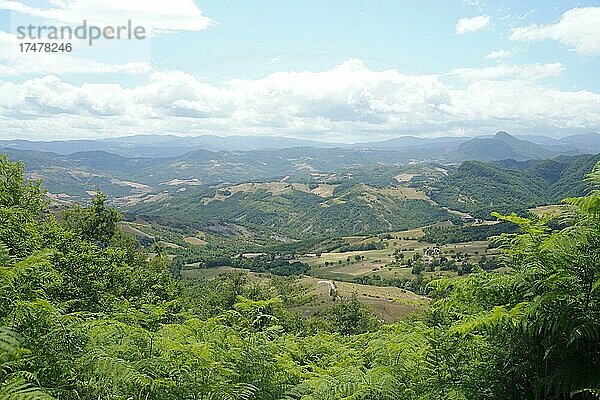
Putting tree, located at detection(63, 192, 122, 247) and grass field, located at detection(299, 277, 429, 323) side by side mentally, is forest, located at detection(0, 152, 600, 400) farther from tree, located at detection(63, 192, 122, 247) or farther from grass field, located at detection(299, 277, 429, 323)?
grass field, located at detection(299, 277, 429, 323)

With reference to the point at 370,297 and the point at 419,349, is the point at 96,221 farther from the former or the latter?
the point at 370,297

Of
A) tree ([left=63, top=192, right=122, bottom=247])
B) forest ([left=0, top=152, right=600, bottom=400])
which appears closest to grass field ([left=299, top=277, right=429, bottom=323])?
tree ([left=63, top=192, right=122, bottom=247])

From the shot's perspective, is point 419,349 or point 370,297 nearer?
point 419,349

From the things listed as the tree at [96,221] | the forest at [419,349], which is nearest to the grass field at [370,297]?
the tree at [96,221]

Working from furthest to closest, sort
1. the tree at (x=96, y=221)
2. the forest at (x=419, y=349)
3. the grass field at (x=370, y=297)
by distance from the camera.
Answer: the grass field at (x=370, y=297) < the tree at (x=96, y=221) < the forest at (x=419, y=349)

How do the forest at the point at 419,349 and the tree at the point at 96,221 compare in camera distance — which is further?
the tree at the point at 96,221

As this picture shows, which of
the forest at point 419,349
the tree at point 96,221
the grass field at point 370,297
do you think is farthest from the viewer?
the grass field at point 370,297

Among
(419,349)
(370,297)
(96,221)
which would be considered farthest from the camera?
(370,297)

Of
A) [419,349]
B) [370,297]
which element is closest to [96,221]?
[419,349]

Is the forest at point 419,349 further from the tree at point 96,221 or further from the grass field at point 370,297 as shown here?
the grass field at point 370,297

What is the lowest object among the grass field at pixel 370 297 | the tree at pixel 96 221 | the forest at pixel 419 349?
the grass field at pixel 370 297

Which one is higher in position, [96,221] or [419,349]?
[419,349]

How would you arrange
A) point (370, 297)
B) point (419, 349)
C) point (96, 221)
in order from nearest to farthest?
1. point (419, 349)
2. point (96, 221)
3. point (370, 297)

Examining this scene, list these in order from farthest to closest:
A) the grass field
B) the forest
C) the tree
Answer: the grass field → the tree → the forest
